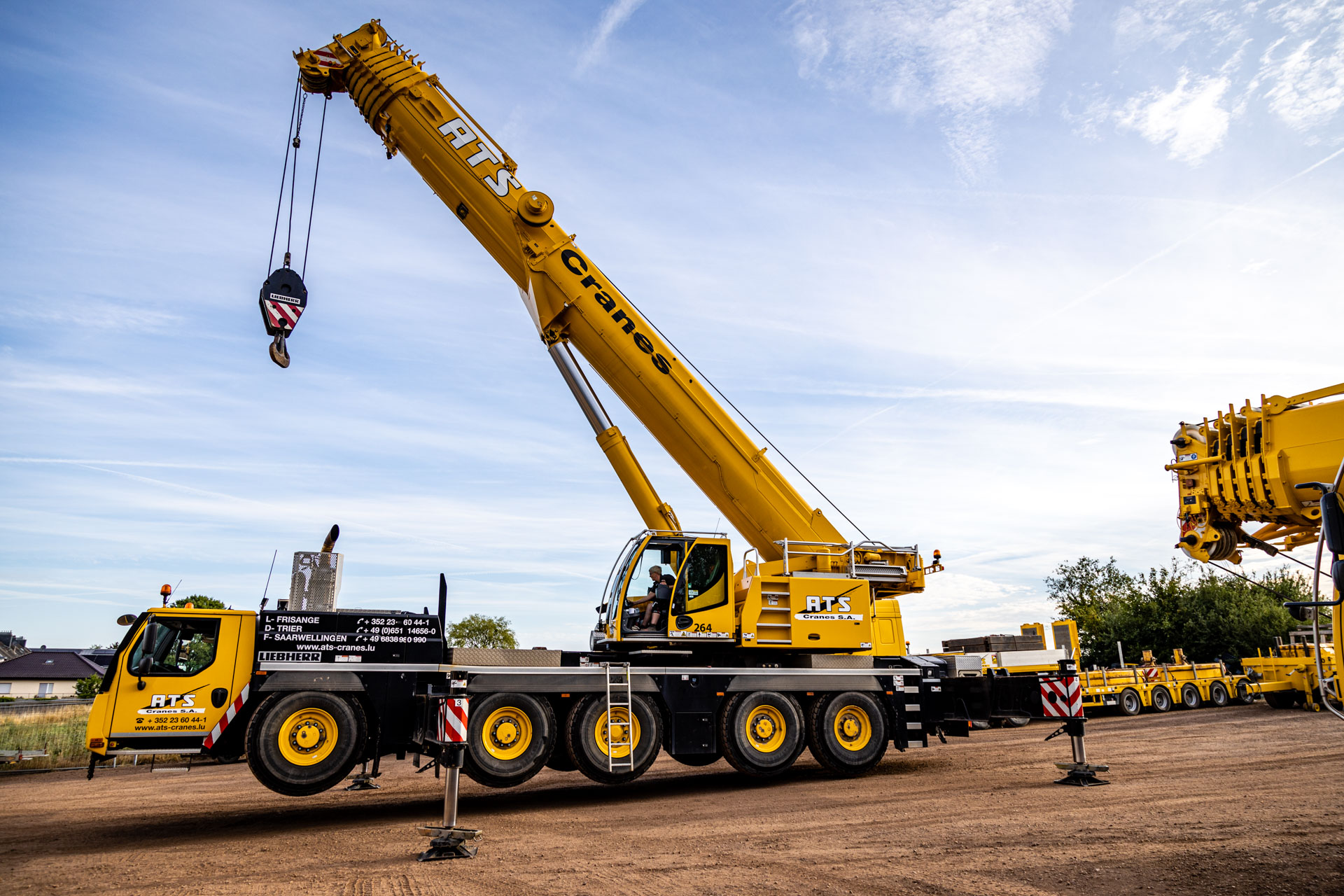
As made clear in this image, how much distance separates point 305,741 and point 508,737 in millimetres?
2395

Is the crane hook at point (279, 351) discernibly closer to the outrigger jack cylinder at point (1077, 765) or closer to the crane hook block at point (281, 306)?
the crane hook block at point (281, 306)

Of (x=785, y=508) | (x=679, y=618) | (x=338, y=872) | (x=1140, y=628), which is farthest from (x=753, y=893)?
(x=1140, y=628)

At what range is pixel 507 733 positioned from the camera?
1099cm

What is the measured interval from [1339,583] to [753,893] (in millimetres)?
4293

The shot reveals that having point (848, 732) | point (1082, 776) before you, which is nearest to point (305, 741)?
point (848, 732)

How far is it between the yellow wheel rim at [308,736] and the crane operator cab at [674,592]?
3.78 meters

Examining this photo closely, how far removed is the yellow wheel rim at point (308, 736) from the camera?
10023 millimetres

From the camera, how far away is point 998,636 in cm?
2244

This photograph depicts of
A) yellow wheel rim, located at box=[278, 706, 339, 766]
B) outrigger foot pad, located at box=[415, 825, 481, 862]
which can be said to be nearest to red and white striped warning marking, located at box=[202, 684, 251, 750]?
yellow wheel rim, located at box=[278, 706, 339, 766]

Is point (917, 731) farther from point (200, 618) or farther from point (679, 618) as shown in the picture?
point (200, 618)

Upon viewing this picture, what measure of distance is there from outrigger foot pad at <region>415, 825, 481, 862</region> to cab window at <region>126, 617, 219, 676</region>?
13.4ft

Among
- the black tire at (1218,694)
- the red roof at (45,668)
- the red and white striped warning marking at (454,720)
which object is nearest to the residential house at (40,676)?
the red roof at (45,668)

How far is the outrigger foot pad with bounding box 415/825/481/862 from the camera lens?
7.90 meters

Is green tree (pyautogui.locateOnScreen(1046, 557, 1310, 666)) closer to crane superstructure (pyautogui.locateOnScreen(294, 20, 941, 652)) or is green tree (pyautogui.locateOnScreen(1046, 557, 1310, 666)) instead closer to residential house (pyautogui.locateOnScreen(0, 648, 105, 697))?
crane superstructure (pyautogui.locateOnScreen(294, 20, 941, 652))
